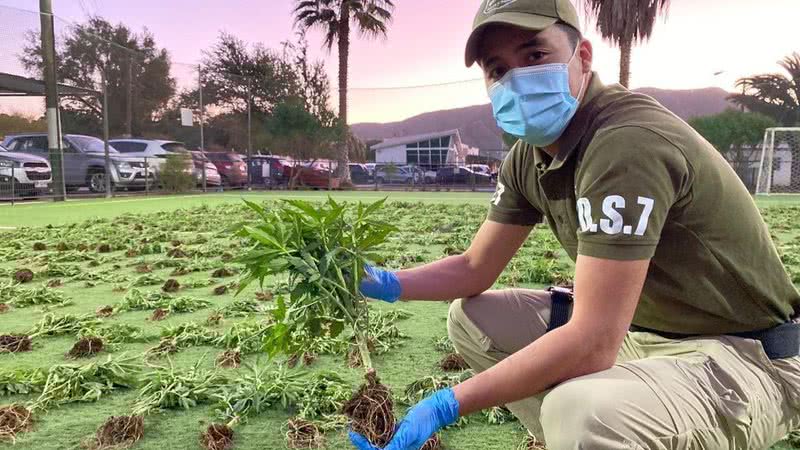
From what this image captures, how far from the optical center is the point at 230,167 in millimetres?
24359

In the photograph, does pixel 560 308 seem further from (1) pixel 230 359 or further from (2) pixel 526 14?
(1) pixel 230 359

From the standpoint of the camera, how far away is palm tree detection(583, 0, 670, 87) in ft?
70.3

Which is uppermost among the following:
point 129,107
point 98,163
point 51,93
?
point 129,107

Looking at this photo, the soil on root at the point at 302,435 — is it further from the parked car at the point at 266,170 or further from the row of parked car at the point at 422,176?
the row of parked car at the point at 422,176

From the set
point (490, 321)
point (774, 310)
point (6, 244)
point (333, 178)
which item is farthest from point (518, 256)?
point (333, 178)

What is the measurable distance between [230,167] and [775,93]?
1340 inches

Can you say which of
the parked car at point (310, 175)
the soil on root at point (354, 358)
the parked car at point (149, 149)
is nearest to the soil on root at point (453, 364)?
the soil on root at point (354, 358)

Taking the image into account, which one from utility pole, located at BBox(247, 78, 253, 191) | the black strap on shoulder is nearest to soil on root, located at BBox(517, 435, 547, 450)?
the black strap on shoulder

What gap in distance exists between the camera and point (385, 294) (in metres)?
2.44

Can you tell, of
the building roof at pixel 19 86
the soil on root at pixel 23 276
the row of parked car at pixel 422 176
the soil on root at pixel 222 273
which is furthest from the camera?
the row of parked car at pixel 422 176

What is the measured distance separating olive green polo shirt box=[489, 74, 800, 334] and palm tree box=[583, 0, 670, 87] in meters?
21.1

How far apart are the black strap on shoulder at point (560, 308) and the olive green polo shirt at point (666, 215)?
325 millimetres

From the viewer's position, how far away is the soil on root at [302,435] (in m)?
2.31

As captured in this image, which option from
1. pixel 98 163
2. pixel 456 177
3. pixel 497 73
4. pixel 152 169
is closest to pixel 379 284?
pixel 497 73
